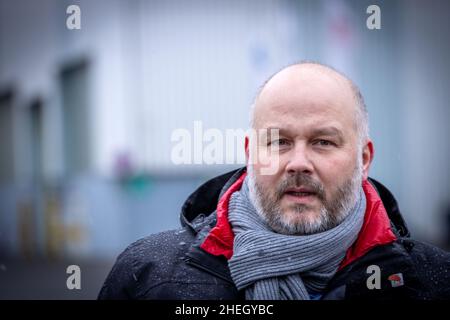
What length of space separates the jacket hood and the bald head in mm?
253

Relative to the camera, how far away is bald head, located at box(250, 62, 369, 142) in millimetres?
1757

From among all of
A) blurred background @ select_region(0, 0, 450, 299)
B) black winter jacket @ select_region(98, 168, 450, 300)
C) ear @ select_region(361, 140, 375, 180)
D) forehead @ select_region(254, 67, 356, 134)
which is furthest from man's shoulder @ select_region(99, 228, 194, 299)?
blurred background @ select_region(0, 0, 450, 299)

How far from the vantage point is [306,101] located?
175cm

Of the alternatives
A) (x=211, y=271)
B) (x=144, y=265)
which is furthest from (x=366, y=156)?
(x=144, y=265)

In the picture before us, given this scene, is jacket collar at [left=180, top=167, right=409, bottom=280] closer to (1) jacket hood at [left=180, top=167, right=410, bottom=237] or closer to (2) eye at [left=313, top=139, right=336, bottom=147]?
(1) jacket hood at [left=180, top=167, right=410, bottom=237]

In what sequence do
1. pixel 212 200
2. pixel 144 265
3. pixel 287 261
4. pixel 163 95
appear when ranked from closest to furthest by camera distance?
pixel 287 261, pixel 144 265, pixel 212 200, pixel 163 95

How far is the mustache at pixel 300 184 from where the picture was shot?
172 cm

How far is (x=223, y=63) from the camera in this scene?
535cm

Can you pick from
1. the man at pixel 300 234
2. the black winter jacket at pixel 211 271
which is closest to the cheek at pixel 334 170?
the man at pixel 300 234

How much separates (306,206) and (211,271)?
1.09 ft

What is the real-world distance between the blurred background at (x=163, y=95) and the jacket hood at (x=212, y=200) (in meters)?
2.54

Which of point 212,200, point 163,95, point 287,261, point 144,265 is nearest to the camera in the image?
point 287,261

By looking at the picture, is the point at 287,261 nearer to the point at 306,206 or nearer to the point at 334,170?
the point at 306,206

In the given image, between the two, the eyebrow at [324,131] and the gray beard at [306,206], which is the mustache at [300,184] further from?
the eyebrow at [324,131]
